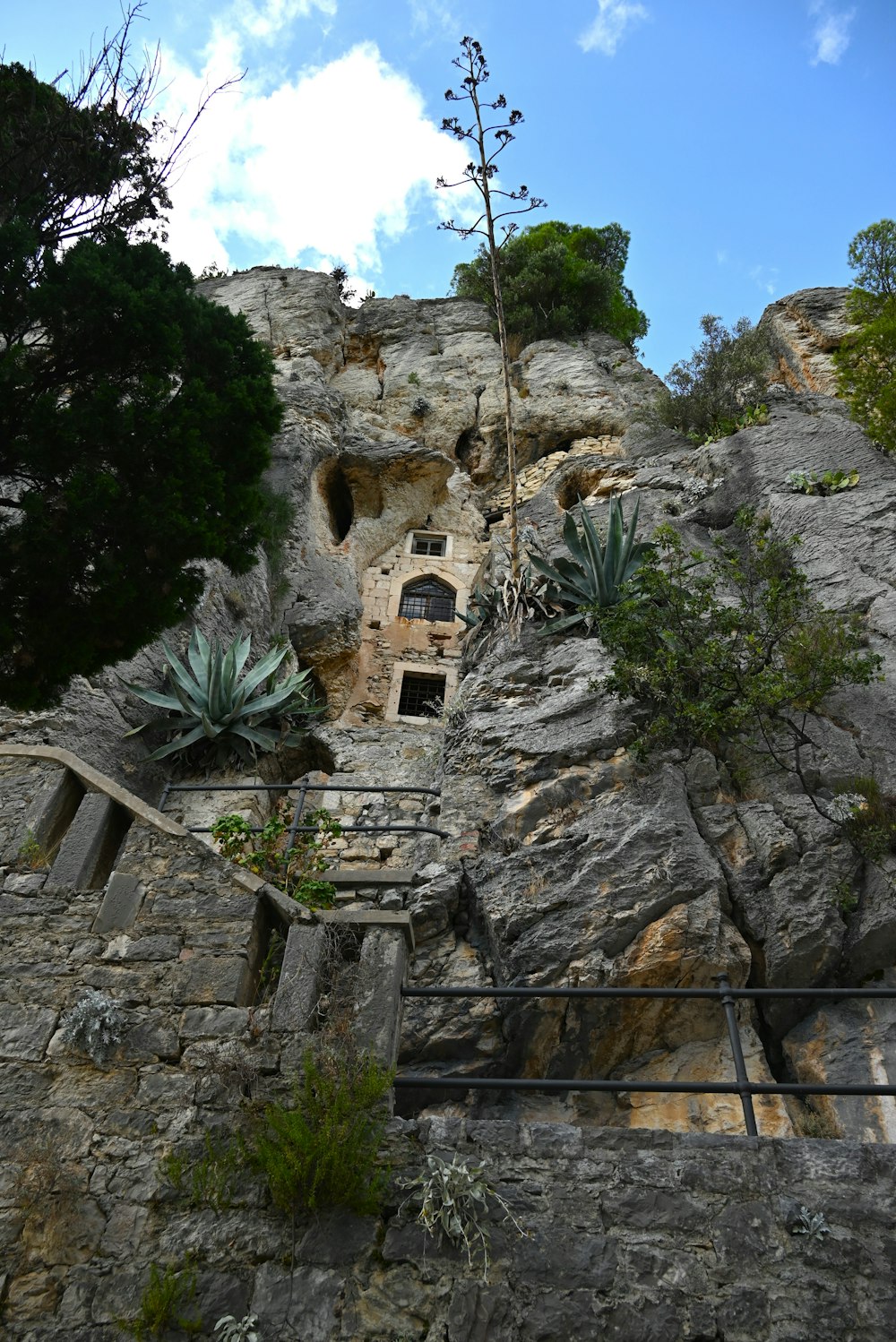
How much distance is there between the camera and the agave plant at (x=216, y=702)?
1115cm

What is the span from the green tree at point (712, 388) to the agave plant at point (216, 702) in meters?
9.09

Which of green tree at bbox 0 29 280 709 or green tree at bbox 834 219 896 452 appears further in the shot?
green tree at bbox 834 219 896 452

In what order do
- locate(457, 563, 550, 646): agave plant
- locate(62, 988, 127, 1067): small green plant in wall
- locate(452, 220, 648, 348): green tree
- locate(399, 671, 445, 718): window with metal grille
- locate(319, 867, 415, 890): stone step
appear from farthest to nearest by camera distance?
locate(452, 220, 648, 348): green tree → locate(399, 671, 445, 718): window with metal grille → locate(457, 563, 550, 646): agave plant → locate(319, 867, 415, 890): stone step → locate(62, 988, 127, 1067): small green plant in wall

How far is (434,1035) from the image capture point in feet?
21.4

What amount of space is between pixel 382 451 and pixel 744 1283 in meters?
15.1

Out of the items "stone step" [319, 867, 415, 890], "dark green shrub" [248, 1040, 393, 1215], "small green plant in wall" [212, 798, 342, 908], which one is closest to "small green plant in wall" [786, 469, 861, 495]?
"small green plant in wall" [212, 798, 342, 908]

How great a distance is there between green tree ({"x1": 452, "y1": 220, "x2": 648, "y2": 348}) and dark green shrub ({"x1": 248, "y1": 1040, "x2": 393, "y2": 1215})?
2018 cm

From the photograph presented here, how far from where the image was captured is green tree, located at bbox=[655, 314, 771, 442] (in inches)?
664

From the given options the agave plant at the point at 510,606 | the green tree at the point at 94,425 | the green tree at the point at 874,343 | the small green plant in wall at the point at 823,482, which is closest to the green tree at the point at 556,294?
the green tree at the point at 874,343

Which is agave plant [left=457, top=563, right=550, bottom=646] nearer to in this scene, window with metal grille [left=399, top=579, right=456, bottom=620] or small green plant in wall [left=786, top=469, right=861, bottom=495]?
window with metal grille [left=399, top=579, right=456, bottom=620]

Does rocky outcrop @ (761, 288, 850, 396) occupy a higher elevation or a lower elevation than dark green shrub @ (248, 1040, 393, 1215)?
higher

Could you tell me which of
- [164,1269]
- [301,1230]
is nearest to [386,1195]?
[301,1230]

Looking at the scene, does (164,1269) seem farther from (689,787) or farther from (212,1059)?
(689,787)

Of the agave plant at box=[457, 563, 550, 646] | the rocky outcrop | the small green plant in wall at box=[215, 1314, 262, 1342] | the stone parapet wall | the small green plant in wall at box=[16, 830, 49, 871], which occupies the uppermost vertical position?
the rocky outcrop
